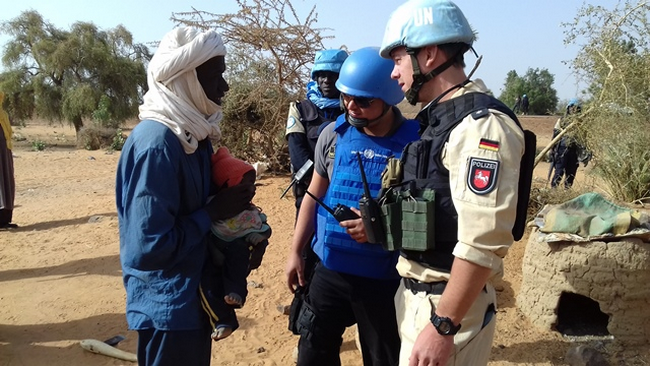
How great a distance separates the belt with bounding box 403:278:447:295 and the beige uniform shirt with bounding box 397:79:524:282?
0.25m

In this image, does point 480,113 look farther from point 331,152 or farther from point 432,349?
point 331,152

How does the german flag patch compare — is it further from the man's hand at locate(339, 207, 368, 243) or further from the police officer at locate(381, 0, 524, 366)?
the man's hand at locate(339, 207, 368, 243)

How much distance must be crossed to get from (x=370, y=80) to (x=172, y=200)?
1.15 m

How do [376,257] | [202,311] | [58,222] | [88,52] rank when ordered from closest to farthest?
[202,311] < [376,257] < [58,222] < [88,52]

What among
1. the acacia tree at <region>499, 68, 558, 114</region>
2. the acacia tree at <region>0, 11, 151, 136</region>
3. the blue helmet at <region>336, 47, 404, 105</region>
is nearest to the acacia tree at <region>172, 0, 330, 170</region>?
the blue helmet at <region>336, 47, 404, 105</region>

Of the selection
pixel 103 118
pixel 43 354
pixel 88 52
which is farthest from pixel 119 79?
pixel 43 354

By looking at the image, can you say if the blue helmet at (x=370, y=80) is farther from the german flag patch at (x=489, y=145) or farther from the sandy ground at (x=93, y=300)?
the sandy ground at (x=93, y=300)

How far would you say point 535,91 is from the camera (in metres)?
37.5

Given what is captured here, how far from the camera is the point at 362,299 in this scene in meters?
2.38

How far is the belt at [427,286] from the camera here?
1722 mm

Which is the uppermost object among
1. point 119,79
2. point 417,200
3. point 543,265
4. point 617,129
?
point 119,79

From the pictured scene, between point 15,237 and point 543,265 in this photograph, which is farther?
point 15,237

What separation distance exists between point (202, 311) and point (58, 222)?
664 centimetres

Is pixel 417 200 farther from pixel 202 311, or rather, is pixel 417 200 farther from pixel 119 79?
pixel 119 79
